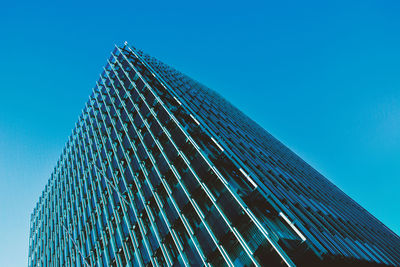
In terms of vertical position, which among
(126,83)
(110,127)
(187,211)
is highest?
→ (126,83)

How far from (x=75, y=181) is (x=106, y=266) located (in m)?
21.3

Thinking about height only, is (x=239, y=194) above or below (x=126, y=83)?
below

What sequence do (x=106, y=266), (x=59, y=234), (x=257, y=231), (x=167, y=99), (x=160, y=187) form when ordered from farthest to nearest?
(x=59, y=234) → (x=167, y=99) → (x=106, y=266) → (x=160, y=187) → (x=257, y=231)

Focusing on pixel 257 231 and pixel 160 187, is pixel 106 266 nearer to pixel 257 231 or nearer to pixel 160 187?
pixel 160 187

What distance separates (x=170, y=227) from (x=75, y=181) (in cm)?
2970

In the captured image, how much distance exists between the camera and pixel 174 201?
20.1m

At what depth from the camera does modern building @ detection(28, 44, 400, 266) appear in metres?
14.4

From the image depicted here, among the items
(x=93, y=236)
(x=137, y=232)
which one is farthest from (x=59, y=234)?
(x=137, y=232)

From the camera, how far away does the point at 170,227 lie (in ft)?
63.1

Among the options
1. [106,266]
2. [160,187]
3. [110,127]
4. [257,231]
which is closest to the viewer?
[257,231]

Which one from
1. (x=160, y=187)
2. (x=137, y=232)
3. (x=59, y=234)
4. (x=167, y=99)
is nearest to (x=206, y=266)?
(x=160, y=187)

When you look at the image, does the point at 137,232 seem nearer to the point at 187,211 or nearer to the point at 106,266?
the point at 106,266

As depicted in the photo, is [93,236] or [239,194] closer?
[239,194]

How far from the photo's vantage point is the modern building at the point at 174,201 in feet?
47.1
